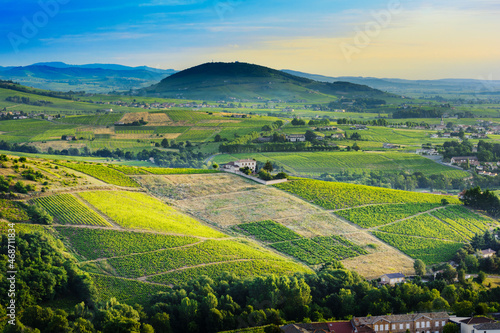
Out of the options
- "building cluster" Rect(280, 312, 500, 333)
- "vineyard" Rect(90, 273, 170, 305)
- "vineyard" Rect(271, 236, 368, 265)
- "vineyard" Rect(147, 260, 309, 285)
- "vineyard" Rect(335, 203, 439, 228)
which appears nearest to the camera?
"building cluster" Rect(280, 312, 500, 333)

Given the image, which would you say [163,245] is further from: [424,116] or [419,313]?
[424,116]

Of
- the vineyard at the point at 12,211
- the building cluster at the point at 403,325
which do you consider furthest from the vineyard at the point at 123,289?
the vineyard at the point at 12,211

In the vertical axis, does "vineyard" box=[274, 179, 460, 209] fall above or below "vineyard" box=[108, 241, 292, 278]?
above

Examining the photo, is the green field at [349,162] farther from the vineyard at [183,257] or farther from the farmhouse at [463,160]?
the vineyard at [183,257]

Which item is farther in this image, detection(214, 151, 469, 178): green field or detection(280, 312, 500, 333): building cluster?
detection(214, 151, 469, 178): green field

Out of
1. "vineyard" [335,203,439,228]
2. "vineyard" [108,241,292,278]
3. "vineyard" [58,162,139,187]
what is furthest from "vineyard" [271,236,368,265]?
"vineyard" [58,162,139,187]

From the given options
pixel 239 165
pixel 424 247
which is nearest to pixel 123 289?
pixel 424 247

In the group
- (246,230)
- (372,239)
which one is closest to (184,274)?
(246,230)

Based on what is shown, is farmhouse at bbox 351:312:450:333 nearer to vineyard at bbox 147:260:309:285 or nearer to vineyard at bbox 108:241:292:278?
vineyard at bbox 147:260:309:285
